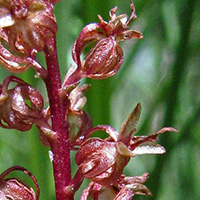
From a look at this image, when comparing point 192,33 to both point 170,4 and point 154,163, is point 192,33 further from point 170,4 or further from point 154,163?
point 154,163

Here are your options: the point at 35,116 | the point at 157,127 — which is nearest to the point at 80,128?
the point at 35,116

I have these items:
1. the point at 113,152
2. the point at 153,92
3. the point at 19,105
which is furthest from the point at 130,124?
the point at 153,92

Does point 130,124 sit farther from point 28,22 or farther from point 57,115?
point 28,22

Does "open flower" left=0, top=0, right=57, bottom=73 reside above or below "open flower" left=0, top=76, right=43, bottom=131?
above

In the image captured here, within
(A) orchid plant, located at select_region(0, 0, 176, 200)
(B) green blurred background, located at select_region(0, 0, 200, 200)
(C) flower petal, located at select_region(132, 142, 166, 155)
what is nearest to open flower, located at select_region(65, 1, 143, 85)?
(A) orchid plant, located at select_region(0, 0, 176, 200)

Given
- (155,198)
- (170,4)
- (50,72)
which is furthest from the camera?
(170,4)

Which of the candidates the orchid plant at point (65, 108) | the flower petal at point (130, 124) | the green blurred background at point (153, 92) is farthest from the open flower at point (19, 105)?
the green blurred background at point (153, 92)

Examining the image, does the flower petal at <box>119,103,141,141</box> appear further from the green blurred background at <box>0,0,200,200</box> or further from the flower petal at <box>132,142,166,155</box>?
the green blurred background at <box>0,0,200,200</box>
